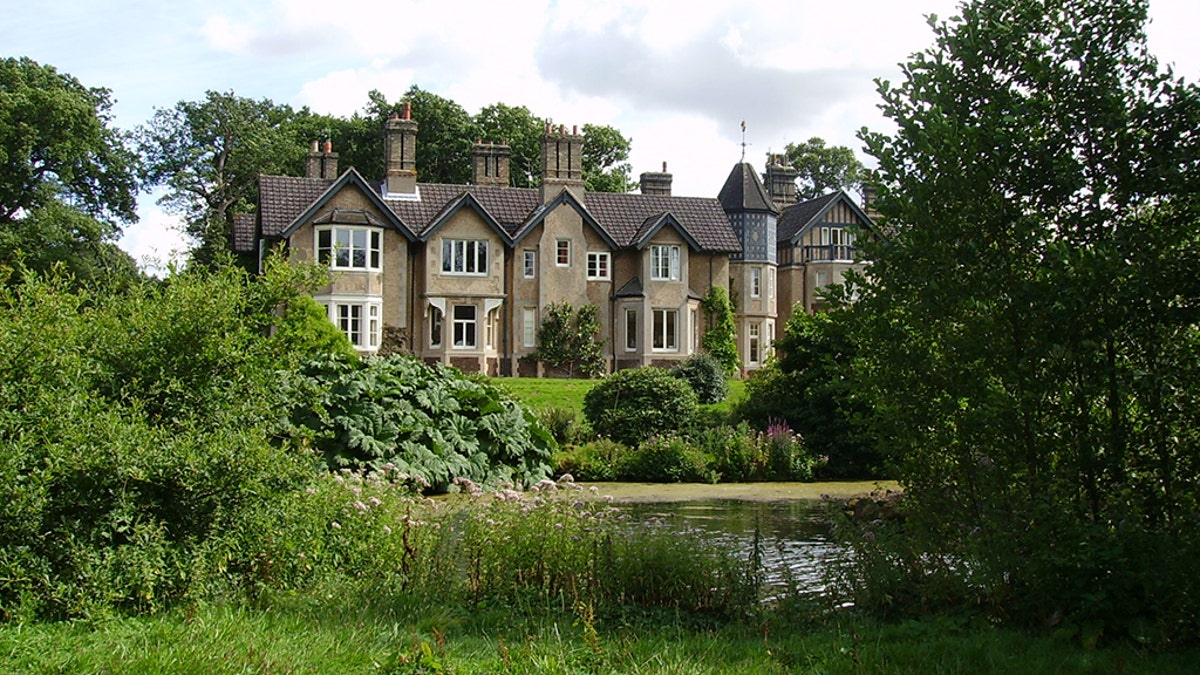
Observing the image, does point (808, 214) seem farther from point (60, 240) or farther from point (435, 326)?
point (60, 240)

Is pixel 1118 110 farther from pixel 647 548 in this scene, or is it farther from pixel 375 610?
pixel 375 610

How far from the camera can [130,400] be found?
7.96m

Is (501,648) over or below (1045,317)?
below

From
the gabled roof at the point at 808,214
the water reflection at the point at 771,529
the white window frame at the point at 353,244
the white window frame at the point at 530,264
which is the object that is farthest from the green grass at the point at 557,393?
the gabled roof at the point at 808,214

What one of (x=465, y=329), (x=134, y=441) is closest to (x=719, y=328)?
(x=465, y=329)

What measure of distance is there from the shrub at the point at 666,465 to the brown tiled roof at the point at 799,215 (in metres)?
32.9

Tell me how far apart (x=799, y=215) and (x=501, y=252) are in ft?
61.2

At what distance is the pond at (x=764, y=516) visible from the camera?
441 inches

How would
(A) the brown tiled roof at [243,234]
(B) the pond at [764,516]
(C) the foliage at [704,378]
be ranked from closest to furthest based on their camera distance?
(B) the pond at [764,516] < (C) the foliage at [704,378] < (A) the brown tiled roof at [243,234]

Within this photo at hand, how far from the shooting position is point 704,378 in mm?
32375

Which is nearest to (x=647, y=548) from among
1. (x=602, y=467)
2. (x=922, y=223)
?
(x=922, y=223)

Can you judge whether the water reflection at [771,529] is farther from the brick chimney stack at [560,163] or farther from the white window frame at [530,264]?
the brick chimney stack at [560,163]

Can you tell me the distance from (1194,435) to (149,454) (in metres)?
6.81

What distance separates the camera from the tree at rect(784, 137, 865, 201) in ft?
271
